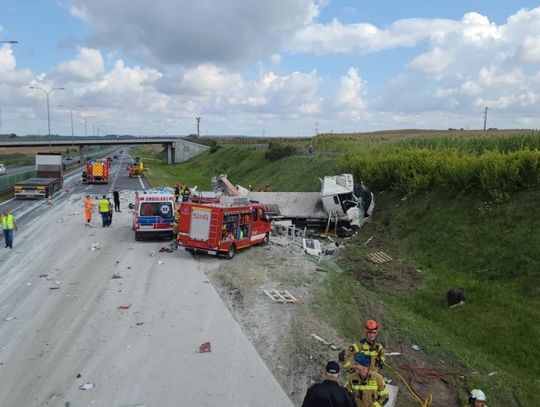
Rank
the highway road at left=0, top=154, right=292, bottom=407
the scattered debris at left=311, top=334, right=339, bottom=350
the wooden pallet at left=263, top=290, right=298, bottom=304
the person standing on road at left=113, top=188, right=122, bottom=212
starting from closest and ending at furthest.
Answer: the highway road at left=0, top=154, right=292, bottom=407 → the scattered debris at left=311, top=334, right=339, bottom=350 → the wooden pallet at left=263, top=290, right=298, bottom=304 → the person standing on road at left=113, top=188, right=122, bottom=212

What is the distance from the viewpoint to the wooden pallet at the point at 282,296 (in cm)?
1418

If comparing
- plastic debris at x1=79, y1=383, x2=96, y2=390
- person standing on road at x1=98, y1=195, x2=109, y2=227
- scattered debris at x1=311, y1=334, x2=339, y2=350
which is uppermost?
person standing on road at x1=98, y1=195, x2=109, y2=227

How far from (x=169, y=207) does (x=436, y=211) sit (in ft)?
39.1

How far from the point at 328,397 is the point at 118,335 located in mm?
7574

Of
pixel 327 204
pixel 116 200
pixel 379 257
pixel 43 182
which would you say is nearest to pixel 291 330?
pixel 379 257

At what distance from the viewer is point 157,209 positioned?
2289 centimetres

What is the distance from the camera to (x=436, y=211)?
2241 centimetres

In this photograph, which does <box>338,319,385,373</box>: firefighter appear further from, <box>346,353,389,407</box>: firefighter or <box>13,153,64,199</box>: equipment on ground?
<box>13,153,64,199</box>: equipment on ground

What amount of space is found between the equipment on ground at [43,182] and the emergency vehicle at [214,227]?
73.8 ft

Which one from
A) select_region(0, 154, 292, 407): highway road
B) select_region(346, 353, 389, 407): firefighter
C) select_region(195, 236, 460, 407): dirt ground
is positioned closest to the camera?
select_region(346, 353, 389, 407): firefighter

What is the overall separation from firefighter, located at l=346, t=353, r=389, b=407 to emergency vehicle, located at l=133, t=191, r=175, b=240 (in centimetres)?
1737

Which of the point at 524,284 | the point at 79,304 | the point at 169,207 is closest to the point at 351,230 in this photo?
the point at 169,207

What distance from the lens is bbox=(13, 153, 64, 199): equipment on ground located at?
3747 cm

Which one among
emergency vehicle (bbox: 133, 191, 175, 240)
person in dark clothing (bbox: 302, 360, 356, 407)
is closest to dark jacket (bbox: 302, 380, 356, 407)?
person in dark clothing (bbox: 302, 360, 356, 407)
